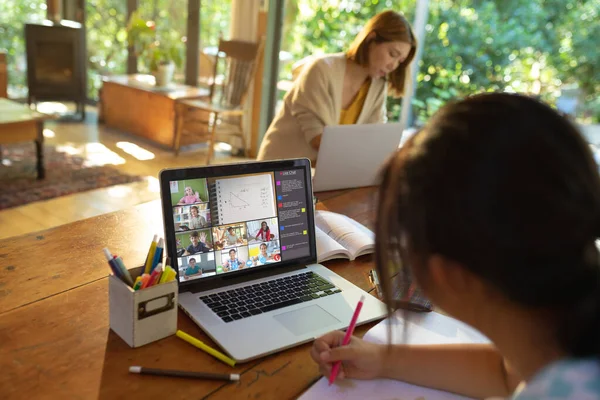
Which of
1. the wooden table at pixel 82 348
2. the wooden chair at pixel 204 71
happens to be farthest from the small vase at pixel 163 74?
the wooden table at pixel 82 348

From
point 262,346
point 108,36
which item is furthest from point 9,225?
point 108,36

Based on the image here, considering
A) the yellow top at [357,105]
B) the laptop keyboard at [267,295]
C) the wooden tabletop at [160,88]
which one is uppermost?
the yellow top at [357,105]

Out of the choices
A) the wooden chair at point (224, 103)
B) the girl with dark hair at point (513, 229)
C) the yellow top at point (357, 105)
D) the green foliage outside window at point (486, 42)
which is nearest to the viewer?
the girl with dark hair at point (513, 229)

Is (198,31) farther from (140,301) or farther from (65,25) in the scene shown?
(140,301)

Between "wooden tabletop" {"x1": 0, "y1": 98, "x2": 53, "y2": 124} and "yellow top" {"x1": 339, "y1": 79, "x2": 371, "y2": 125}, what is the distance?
2.36 meters

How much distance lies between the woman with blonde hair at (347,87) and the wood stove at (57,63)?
4072 millimetres

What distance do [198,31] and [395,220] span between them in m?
4.93

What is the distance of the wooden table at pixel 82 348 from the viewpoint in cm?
85

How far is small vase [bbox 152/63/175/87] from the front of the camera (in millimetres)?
4883

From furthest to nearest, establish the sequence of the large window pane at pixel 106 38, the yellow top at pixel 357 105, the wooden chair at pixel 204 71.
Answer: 1. the large window pane at pixel 106 38
2. the wooden chair at pixel 204 71
3. the yellow top at pixel 357 105

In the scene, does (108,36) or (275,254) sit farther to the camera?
(108,36)

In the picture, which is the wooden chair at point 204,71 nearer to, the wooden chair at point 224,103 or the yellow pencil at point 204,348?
the wooden chair at point 224,103

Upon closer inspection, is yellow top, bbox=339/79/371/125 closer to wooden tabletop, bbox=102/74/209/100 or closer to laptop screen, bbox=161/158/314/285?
laptop screen, bbox=161/158/314/285

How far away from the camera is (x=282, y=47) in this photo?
4.54 meters
